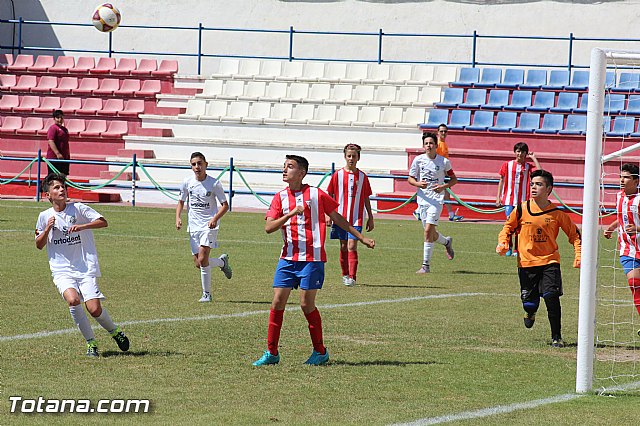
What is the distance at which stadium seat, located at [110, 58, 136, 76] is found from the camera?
33938 millimetres

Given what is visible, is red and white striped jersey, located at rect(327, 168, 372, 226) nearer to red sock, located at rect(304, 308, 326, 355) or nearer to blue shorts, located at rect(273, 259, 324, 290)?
blue shorts, located at rect(273, 259, 324, 290)

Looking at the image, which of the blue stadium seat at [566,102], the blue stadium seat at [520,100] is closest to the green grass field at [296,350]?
the blue stadium seat at [566,102]

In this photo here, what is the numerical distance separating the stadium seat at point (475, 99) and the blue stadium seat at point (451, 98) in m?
0.19

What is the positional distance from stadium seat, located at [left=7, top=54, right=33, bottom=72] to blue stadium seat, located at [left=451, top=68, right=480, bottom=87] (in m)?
12.8

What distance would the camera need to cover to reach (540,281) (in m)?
10.8

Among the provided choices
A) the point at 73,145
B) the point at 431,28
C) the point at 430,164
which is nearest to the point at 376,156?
the point at 431,28

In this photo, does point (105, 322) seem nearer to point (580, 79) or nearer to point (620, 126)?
point (620, 126)

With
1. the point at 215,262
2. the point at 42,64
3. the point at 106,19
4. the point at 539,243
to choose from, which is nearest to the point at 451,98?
the point at 106,19

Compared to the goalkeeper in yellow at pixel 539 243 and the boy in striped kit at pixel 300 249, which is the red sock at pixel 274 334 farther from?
the goalkeeper in yellow at pixel 539 243

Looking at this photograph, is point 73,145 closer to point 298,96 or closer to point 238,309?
point 298,96

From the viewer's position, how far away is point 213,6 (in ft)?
118

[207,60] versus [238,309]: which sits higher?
[207,60]

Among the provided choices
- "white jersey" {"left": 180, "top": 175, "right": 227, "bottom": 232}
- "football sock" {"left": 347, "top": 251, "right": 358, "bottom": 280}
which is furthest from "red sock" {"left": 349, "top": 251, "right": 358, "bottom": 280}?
"white jersey" {"left": 180, "top": 175, "right": 227, "bottom": 232}

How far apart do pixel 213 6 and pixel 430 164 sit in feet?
64.1
